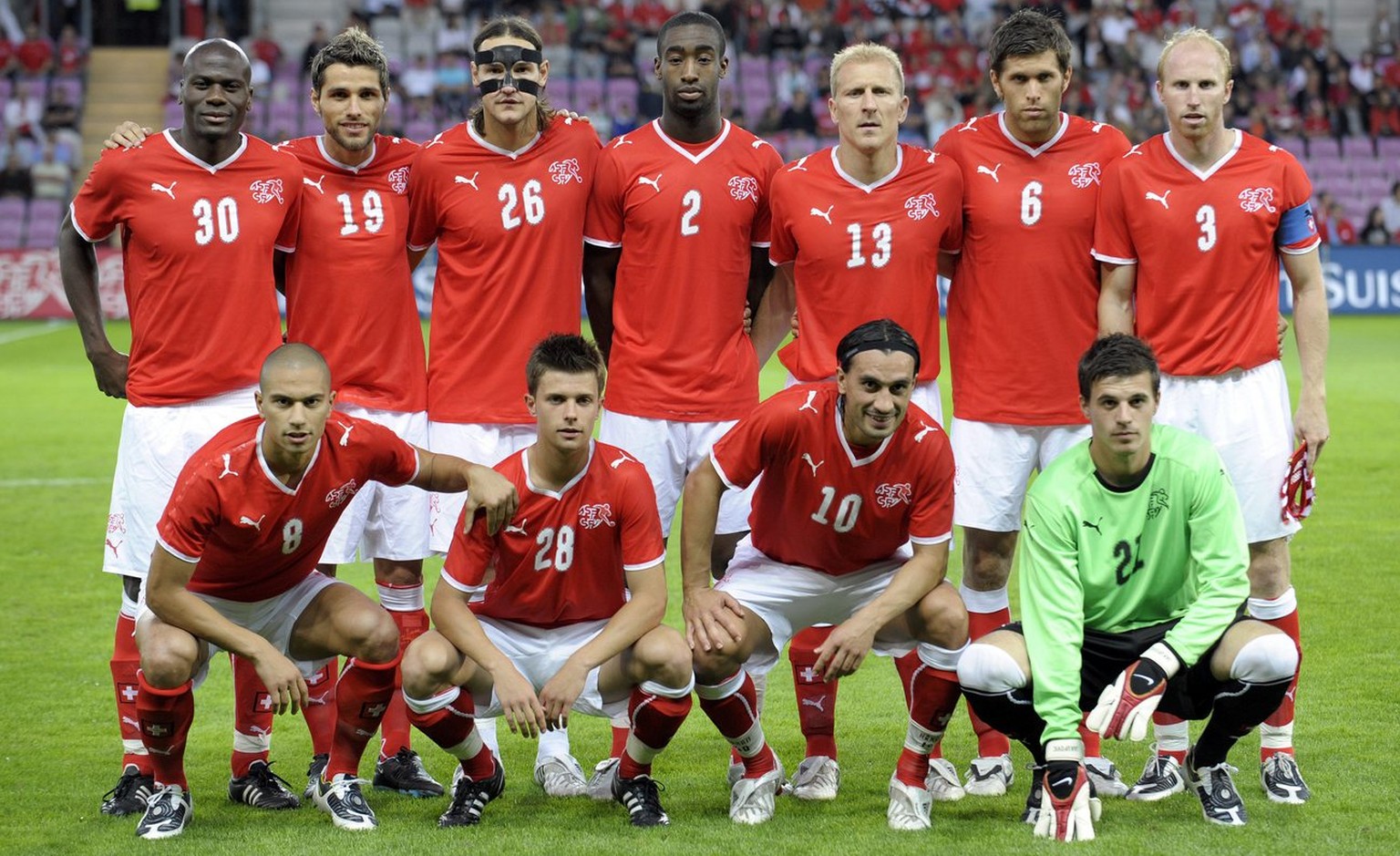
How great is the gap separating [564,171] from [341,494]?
1391 millimetres

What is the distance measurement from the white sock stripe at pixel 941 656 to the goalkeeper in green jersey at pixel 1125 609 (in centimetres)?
16

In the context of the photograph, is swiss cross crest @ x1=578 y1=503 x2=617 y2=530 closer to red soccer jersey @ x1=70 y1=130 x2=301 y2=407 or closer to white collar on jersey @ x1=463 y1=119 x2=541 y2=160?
red soccer jersey @ x1=70 y1=130 x2=301 y2=407

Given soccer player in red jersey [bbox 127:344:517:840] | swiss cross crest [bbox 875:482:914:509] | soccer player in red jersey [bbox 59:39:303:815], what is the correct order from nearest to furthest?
soccer player in red jersey [bbox 127:344:517:840]
swiss cross crest [bbox 875:482:914:509]
soccer player in red jersey [bbox 59:39:303:815]

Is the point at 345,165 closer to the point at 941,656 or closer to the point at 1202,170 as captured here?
the point at 941,656

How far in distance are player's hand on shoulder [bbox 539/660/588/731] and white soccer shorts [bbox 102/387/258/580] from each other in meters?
1.39

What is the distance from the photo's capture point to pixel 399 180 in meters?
5.62

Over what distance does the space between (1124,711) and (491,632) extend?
186 cm

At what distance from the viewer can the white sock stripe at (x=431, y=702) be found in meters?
4.80

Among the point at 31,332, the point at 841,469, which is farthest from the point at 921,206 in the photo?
the point at 31,332

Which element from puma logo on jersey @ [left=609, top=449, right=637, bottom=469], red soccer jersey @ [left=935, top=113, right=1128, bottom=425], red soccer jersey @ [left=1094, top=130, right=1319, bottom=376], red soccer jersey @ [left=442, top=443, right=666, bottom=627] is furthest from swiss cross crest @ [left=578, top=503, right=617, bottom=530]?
red soccer jersey @ [left=1094, top=130, right=1319, bottom=376]

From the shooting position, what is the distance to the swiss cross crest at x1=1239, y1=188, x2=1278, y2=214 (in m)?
5.17

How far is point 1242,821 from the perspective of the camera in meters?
4.72

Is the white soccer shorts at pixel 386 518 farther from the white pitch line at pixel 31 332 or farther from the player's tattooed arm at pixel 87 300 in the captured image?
the white pitch line at pixel 31 332

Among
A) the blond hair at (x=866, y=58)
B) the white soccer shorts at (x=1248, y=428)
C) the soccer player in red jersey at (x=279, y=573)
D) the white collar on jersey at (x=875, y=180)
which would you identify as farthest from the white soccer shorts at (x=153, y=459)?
the white soccer shorts at (x=1248, y=428)
